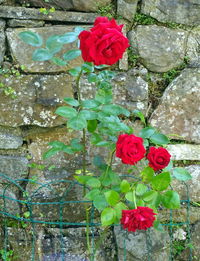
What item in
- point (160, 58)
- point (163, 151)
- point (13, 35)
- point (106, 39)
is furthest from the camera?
point (160, 58)

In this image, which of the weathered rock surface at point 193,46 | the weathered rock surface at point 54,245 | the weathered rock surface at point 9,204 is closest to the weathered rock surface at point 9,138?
the weathered rock surface at point 9,204

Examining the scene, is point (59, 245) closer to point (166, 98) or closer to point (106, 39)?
point (166, 98)

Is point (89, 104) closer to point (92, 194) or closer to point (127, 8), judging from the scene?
point (92, 194)

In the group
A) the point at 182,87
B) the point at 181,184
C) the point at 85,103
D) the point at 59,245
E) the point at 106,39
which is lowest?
the point at 59,245

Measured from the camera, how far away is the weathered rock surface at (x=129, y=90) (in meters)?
2.18

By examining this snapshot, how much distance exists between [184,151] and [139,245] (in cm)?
59

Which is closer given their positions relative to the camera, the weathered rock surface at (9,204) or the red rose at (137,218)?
the red rose at (137,218)

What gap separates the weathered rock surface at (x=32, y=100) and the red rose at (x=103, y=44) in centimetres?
73

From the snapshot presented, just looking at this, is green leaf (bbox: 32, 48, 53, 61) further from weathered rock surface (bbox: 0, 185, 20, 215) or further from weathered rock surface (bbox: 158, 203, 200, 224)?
weathered rock surface (bbox: 158, 203, 200, 224)

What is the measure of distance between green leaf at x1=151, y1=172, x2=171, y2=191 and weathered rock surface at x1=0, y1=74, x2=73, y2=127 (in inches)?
28.4

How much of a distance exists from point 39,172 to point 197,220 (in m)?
0.96

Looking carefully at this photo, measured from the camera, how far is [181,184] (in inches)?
90.6

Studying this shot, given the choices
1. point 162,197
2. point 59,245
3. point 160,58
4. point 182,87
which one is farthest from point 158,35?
point 59,245

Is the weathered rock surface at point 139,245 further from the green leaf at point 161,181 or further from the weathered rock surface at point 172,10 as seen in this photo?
the weathered rock surface at point 172,10
